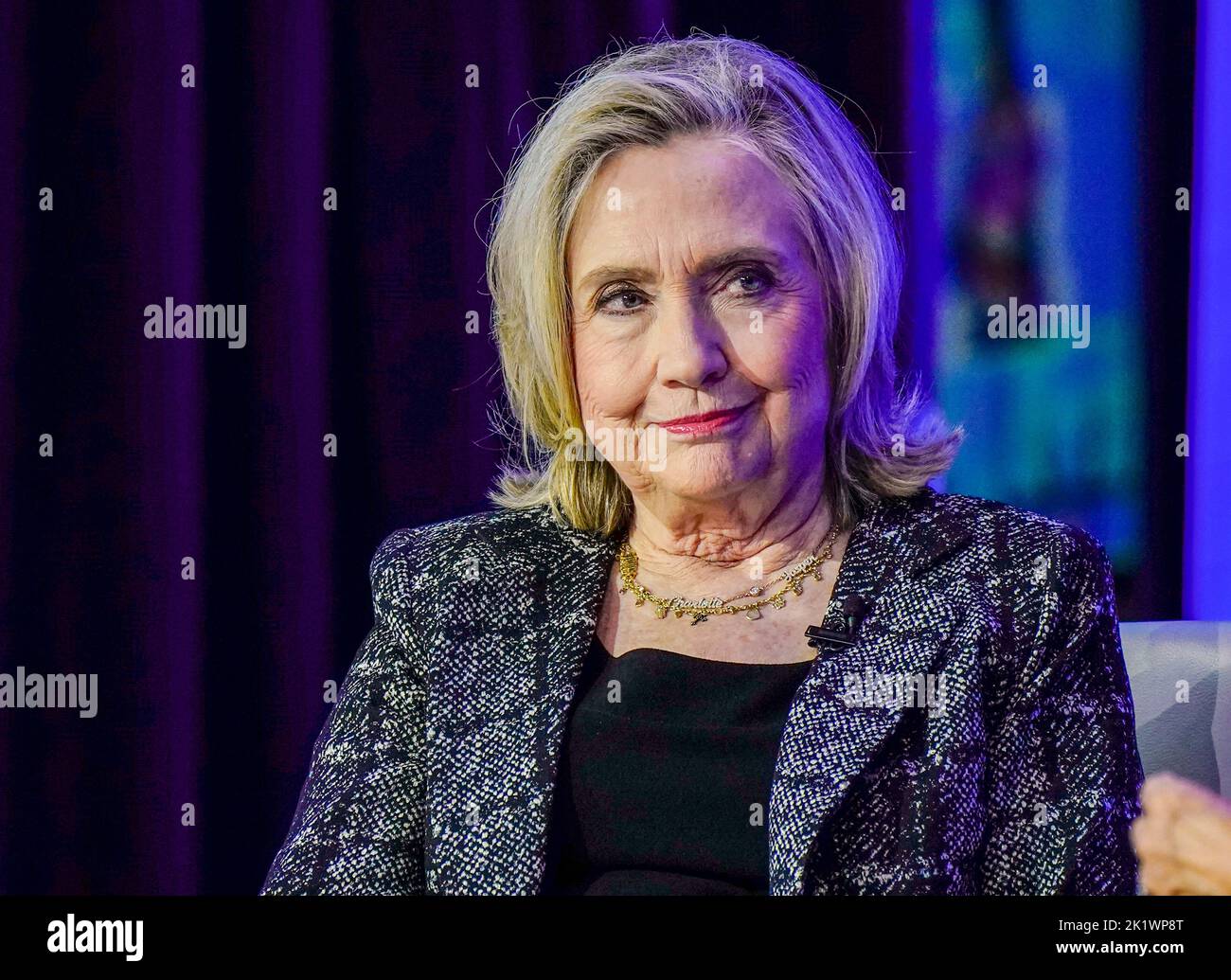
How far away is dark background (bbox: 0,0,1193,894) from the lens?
2076mm

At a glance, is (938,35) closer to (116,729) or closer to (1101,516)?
(1101,516)

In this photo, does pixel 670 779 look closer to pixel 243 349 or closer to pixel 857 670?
pixel 857 670

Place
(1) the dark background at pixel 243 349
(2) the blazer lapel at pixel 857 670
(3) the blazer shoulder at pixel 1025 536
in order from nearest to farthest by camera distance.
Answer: (2) the blazer lapel at pixel 857 670 → (3) the blazer shoulder at pixel 1025 536 → (1) the dark background at pixel 243 349

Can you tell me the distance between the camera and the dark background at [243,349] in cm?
208

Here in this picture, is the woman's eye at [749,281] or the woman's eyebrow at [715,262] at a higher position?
the woman's eyebrow at [715,262]

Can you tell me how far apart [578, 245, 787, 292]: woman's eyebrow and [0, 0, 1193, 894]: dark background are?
0.69 meters

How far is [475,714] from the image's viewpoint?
1.41 metres

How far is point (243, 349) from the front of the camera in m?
2.11

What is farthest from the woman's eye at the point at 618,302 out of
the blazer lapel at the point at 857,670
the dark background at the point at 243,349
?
the dark background at the point at 243,349

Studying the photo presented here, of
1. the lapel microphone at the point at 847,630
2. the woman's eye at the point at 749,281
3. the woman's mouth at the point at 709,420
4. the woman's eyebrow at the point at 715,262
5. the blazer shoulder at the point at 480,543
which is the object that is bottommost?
the lapel microphone at the point at 847,630

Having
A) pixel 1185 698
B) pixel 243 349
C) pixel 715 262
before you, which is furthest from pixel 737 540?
pixel 243 349

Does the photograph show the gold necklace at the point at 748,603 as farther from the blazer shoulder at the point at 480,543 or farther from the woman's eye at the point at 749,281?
the woman's eye at the point at 749,281

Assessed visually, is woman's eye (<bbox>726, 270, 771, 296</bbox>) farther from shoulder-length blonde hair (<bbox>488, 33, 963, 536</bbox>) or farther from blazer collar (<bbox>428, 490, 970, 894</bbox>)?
blazer collar (<bbox>428, 490, 970, 894</bbox>)
